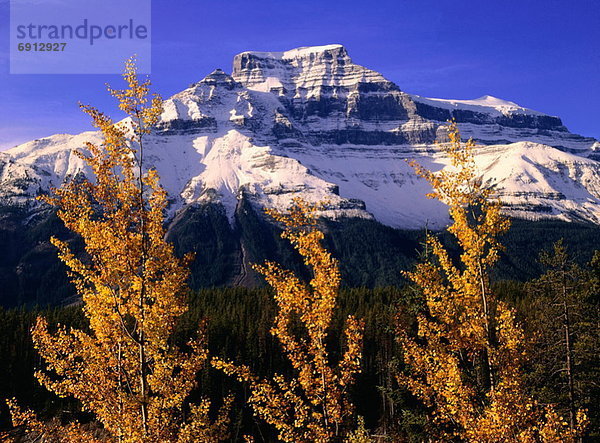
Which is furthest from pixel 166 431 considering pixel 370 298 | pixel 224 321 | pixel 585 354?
pixel 370 298

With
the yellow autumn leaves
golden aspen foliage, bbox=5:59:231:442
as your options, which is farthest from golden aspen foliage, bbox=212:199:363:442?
golden aspen foliage, bbox=5:59:231:442

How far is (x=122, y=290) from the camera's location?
1390 cm

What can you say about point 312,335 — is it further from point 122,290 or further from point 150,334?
point 122,290

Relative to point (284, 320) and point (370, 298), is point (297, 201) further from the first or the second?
point (370, 298)

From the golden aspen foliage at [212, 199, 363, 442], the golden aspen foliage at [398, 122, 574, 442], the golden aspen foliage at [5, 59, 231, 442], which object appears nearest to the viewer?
the golden aspen foliage at [5, 59, 231, 442]

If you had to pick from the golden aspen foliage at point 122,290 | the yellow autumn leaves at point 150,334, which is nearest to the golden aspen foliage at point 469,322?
the yellow autumn leaves at point 150,334

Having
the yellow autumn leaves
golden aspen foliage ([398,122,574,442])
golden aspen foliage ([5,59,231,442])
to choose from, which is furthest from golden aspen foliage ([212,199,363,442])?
golden aspen foliage ([398,122,574,442])

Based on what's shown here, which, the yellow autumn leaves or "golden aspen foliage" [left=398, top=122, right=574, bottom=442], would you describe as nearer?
the yellow autumn leaves

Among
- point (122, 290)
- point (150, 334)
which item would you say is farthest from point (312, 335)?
point (122, 290)

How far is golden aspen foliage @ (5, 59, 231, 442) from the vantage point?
536 inches

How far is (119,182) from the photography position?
14.0 meters

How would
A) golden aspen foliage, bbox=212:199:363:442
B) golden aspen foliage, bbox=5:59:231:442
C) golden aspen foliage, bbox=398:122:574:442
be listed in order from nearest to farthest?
golden aspen foliage, bbox=5:59:231:442 < golden aspen foliage, bbox=212:199:363:442 < golden aspen foliage, bbox=398:122:574:442

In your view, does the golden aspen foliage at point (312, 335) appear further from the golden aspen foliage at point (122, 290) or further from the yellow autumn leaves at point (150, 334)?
the golden aspen foliage at point (122, 290)

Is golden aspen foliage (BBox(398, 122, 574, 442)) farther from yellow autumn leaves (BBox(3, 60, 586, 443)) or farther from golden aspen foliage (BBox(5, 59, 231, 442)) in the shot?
golden aspen foliage (BBox(5, 59, 231, 442))
